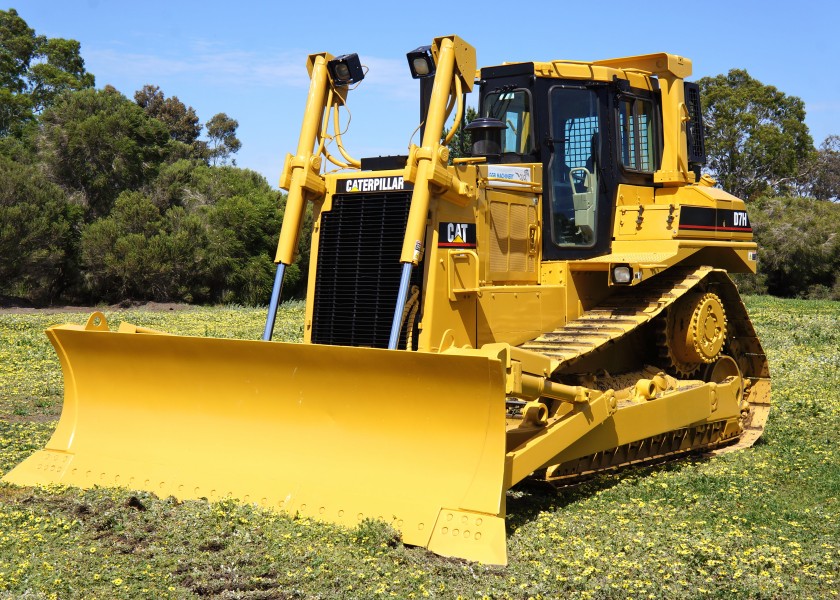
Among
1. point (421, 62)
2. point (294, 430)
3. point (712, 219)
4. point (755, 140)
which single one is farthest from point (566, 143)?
point (755, 140)

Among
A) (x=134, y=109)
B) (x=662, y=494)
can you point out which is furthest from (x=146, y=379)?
(x=134, y=109)

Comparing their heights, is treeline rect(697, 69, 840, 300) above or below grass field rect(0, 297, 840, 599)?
above

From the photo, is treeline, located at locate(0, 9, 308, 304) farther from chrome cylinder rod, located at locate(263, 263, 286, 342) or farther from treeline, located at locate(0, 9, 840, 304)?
chrome cylinder rod, located at locate(263, 263, 286, 342)

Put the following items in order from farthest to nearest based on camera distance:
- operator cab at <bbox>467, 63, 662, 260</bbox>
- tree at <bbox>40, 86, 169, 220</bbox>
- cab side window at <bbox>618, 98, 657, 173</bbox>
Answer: tree at <bbox>40, 86, 169, 220</bbox>
cab side window at <bbox>618, 98, 657, 173</bbox>
operator cab at <bbox>467, 63, 662, 260</bbox>

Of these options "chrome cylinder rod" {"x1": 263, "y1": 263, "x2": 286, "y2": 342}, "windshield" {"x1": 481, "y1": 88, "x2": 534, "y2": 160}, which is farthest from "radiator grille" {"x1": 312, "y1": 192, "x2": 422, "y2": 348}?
"windshield" {"x1": 481, "y1": 88, "x2": 534, "y2": 160}

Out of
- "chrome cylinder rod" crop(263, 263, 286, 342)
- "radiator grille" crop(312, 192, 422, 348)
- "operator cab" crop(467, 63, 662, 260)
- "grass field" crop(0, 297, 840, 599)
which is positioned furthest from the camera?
"operator cab" crop(467, 63, 662, 260)

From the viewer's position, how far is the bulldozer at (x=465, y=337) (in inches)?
264

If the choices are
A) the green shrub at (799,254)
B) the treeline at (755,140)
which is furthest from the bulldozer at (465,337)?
the treeline at (755,140)

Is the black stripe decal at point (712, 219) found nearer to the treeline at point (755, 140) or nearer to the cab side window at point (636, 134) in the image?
the cab side window at point (636, 134)

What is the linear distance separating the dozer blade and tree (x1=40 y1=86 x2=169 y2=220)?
32456 mm

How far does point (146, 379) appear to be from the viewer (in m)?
7.90

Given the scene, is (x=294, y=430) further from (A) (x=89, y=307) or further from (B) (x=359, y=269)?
(A) (x=89, y=307)

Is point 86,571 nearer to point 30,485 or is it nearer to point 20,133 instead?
point 30,485

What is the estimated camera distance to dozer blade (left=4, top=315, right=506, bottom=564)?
254 inches
